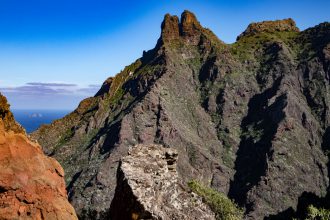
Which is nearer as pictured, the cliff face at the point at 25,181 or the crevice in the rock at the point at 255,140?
the cliff face at the point at 25,181

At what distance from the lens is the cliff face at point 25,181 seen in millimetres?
30984

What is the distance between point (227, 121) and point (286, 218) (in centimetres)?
6354

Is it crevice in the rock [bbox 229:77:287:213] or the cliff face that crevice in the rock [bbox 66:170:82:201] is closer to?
crevice in the rock [bbox 229:77:287:213]

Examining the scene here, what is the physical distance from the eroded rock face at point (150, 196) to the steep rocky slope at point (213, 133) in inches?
4322

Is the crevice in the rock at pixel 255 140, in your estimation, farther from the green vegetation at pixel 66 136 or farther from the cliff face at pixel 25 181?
the cliff face at pixel 25 181

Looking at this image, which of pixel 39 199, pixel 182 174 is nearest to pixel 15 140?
pixel 39 199

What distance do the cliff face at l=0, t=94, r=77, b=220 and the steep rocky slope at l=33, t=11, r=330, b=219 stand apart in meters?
92.2

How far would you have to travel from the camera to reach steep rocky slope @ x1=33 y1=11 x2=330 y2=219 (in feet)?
470

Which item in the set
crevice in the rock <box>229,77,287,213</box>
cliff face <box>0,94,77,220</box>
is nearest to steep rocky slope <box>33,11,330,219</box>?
crevice in the rock <box>229,77,287,213</box>

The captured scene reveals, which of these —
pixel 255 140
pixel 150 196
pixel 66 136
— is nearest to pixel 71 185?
pixel 66 136

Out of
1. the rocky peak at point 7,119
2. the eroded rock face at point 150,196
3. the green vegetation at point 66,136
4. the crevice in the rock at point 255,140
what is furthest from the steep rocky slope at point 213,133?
the eroded rock face at point 150,196

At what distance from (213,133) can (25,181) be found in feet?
486

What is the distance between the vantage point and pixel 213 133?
176625 millimetres

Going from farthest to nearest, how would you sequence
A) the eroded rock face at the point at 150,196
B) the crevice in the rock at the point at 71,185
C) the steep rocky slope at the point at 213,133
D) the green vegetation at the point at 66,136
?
1. the green vegetation at the point at 66,136
2. the steep rocky slope at the point at 213,133
3. the crevice in the rock at the point at 71,185
4. the eroded rock face at the point at 150,196
